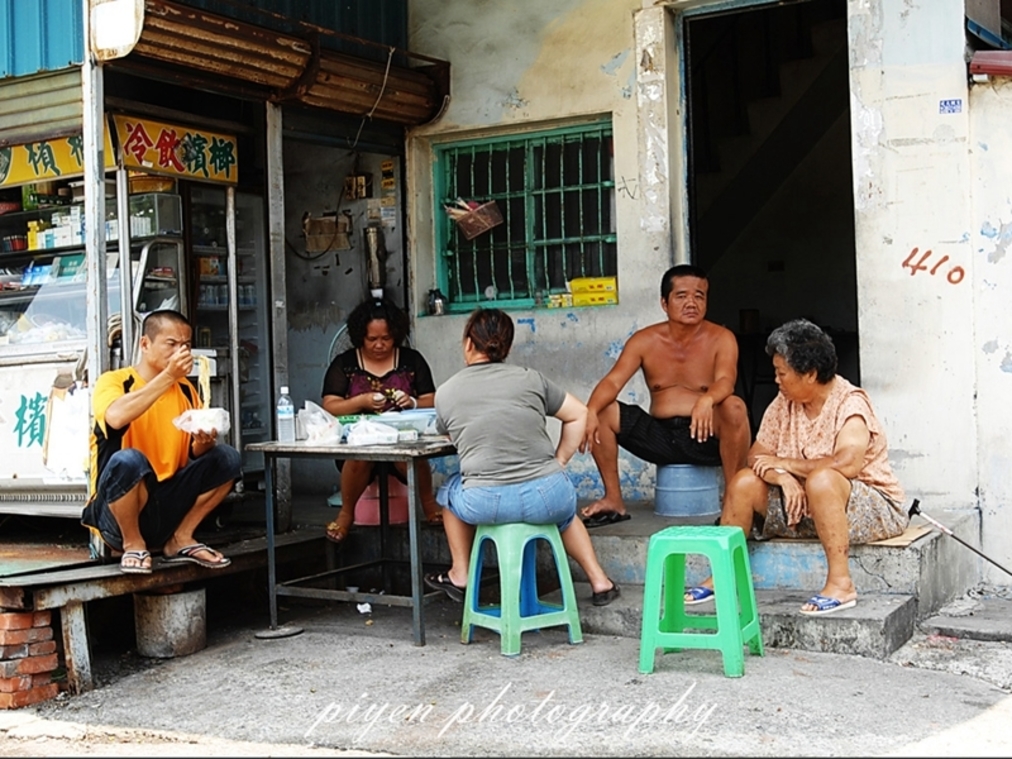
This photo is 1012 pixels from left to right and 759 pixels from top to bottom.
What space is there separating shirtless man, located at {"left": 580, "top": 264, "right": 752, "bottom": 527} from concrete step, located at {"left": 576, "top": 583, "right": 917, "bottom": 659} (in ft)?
2.95

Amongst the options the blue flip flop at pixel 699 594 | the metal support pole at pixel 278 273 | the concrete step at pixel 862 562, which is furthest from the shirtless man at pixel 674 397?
the metal support pole at pixel 278 273

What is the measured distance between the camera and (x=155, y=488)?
224 inches

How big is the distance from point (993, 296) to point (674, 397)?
69.2 inches

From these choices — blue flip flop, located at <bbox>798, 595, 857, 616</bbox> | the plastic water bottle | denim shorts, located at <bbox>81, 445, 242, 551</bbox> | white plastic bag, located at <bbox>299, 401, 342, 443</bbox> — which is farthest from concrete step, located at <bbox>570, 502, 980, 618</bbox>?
denim shorts, located at <bbox>81, 445, 242, 551</bbox>

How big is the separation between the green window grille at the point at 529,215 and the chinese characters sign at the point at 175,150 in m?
1.54

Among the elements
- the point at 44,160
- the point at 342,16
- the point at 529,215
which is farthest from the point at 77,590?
the point at 342,16

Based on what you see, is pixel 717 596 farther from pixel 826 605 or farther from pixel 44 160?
pixel 44 160

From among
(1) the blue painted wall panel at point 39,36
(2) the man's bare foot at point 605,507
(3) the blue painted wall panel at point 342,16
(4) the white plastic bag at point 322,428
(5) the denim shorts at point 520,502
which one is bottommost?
(2) the man's bare foot at point 605,507

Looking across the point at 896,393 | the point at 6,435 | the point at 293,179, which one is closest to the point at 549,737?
the point at 896,393

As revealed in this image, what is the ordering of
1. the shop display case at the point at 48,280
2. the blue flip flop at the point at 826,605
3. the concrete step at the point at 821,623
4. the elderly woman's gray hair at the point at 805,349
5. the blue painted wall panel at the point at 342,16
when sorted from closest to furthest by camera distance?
the concrete step at the point at 821,623, the blue flip flop at the point at 826,605, the elderly woman's gray hair at the point at 805,349, the shop display case at the point at 48,280, the blue painted wall panel at the point at 342,16

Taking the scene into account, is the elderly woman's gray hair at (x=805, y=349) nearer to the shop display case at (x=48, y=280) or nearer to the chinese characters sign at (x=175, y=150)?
the shop display case at (x=48, y=280)

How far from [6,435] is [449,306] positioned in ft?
10.0

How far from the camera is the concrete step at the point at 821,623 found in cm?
503

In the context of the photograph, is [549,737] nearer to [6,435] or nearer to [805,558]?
[805,558]
